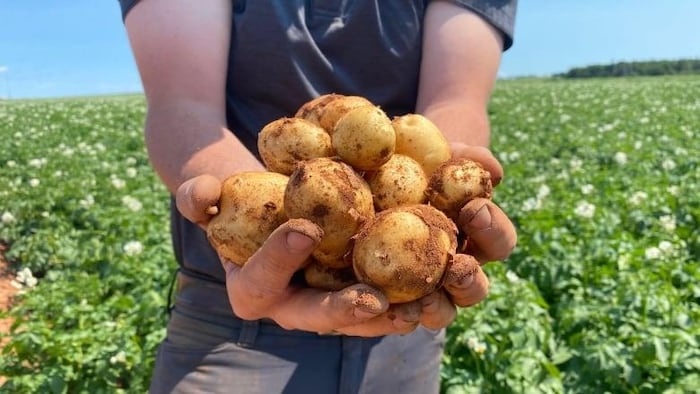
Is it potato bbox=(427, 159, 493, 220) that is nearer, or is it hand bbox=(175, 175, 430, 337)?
hand bbox=(175, 175, 430, 337)

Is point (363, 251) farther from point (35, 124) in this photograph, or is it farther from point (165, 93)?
point (35, 124)

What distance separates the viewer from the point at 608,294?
4.25m

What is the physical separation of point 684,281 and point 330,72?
121 inches

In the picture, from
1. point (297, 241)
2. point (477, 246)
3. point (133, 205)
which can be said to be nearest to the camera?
point (297, 241)

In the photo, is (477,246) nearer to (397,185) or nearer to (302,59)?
(397,185)

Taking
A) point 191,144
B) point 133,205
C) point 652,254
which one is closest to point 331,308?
point 191,144

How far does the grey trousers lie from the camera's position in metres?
2.27

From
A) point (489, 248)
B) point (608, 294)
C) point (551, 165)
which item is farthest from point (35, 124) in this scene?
point (489, 248)

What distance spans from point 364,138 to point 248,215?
0.32m

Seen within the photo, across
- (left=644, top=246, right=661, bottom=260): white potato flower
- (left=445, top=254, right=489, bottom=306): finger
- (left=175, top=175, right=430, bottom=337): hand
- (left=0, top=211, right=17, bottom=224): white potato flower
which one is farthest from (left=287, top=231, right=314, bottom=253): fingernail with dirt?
(left=0, top=211, right=17, bottom=224): white potato flower

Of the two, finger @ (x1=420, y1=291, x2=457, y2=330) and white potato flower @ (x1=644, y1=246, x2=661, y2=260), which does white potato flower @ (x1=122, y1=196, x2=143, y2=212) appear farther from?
finger @ (x1=420, y1=291, x2=457, y2=330)

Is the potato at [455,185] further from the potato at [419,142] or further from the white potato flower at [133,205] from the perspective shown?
the white potato flower at [133,205]

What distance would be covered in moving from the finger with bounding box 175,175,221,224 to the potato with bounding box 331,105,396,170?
0.31 metres

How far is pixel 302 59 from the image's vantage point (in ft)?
7.64
